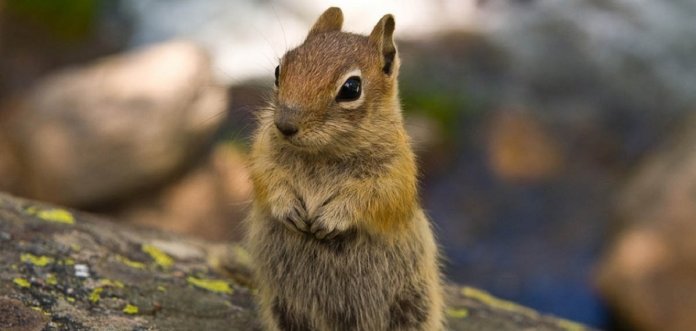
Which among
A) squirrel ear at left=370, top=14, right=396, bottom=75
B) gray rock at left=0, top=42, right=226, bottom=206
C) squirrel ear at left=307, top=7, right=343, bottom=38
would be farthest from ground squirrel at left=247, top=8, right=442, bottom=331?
gray rock at left=0, top=42, right=226, bottom=206

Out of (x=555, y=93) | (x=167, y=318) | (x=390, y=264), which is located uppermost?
(x=555, y=93)

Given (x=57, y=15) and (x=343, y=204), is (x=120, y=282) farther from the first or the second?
(x=57, y=15)

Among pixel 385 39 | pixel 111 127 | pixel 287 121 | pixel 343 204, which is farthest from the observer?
pixel 111 127

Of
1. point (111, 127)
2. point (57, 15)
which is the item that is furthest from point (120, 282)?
point (57, 15)

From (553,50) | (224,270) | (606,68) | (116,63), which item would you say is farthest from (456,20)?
(224,270)

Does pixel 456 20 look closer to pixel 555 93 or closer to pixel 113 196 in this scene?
pixel 555 93

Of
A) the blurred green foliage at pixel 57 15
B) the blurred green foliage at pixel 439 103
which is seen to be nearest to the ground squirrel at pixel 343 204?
the blurred green foliage at pixel 439 103

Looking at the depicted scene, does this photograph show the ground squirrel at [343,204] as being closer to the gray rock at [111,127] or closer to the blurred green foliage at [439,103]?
the gray rock at [111,127]
